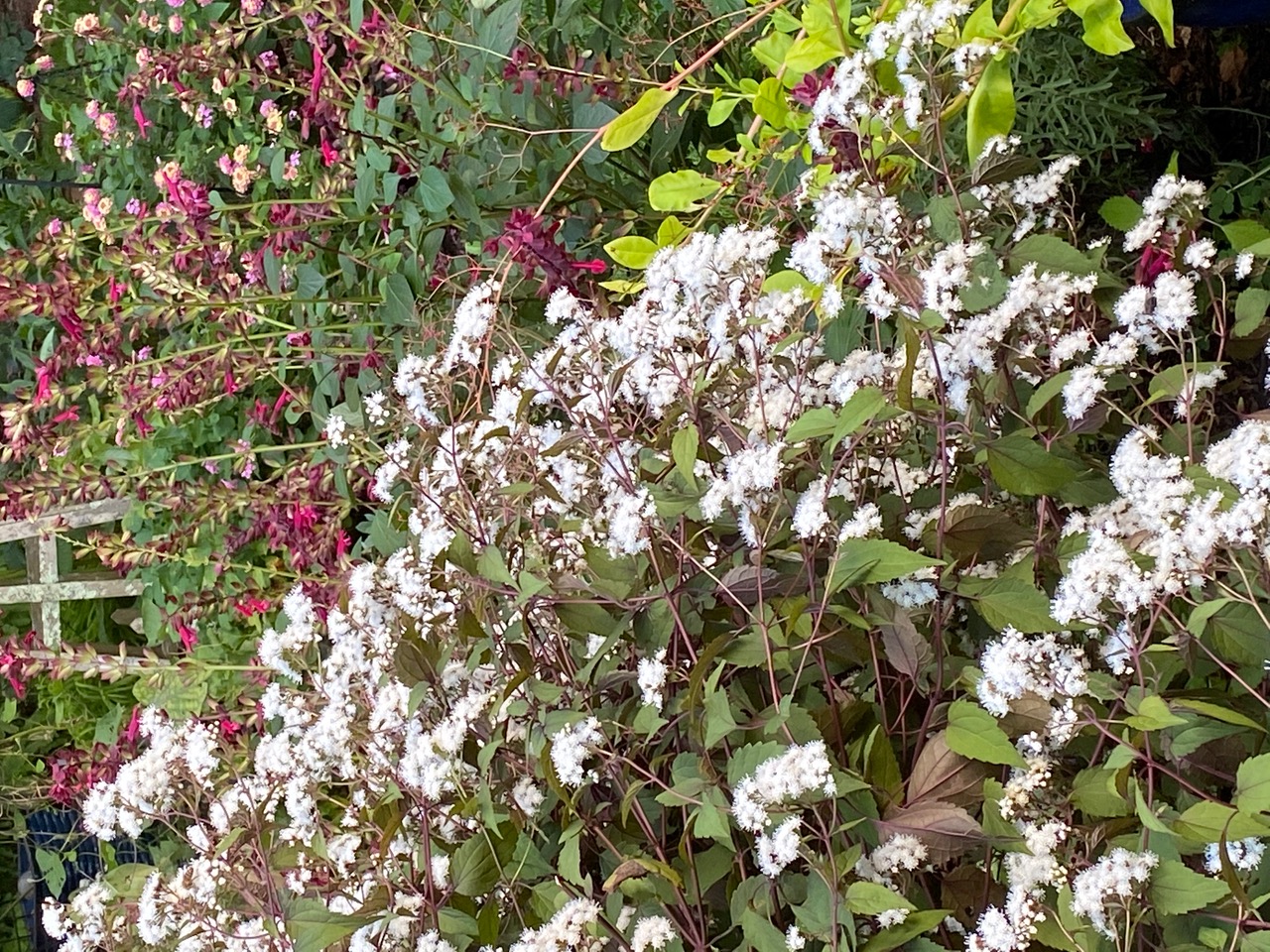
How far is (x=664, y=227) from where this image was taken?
1.03 m

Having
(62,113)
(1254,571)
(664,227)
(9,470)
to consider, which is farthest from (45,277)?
(1254,571)

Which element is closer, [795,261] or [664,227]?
[795,261]

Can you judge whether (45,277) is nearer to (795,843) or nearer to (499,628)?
(499,628)

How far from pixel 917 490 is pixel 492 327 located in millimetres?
348

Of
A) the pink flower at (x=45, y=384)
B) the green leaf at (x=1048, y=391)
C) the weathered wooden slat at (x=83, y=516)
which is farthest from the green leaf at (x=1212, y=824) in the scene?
the weathered wooden slat at (x=83, y=516)

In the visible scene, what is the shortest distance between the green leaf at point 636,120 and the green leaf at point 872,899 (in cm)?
59

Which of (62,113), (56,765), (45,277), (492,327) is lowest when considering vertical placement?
(56,765)

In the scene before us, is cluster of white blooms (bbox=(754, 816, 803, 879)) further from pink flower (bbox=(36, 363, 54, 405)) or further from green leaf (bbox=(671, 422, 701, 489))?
pink flower (bbox=(36, 363, 54, 405))

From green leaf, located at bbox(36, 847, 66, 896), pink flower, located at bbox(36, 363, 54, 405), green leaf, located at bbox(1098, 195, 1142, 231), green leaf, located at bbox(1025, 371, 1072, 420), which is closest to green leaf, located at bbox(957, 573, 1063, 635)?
green leaf, located at bbox(1025, 371, 1072, 420)

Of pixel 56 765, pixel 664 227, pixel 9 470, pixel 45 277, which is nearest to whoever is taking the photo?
pixel 664 227

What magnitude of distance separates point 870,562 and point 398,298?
80 centimetres

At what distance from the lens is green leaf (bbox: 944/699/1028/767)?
1.88 ft

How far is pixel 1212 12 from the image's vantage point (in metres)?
0.90

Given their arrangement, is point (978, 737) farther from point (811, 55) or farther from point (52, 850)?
point (52, 850)
